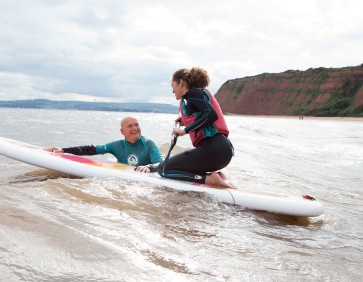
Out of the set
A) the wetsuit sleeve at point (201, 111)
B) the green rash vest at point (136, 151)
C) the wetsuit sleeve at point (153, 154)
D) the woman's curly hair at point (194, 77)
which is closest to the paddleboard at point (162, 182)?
the green rash vest at point (136, 151)

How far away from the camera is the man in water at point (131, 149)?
4508mm

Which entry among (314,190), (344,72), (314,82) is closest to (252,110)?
(314,82)

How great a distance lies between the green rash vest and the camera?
4668 mm

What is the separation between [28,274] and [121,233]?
0.77 meters

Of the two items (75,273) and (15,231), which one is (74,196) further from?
(75,273)

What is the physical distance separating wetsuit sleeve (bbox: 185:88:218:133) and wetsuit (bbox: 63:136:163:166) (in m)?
1.32

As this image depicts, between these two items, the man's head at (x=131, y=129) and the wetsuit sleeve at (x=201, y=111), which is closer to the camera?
the wetsuit sleeve at (x=201, y=111)

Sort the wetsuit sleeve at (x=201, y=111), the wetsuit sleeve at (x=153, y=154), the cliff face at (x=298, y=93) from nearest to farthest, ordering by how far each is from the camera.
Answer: the wetsuit sleeve at (x=201, y=111), the wetsuit sleeve at (x=153, y=154), the cliff face at (x=298, y=93)

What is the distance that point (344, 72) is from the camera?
73875 millimetres

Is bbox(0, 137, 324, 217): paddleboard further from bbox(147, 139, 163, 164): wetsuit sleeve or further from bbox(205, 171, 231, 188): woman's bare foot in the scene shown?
bbox(147, 139, 163, 164): wetsuit sleeve

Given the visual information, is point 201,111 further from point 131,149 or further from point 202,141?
point 131,149

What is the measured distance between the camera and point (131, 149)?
15.5 ft

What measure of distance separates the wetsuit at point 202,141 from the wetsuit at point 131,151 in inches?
30.2

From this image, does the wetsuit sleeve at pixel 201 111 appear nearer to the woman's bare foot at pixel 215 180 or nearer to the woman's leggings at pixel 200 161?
the woman's leggings at pixel 200 161
